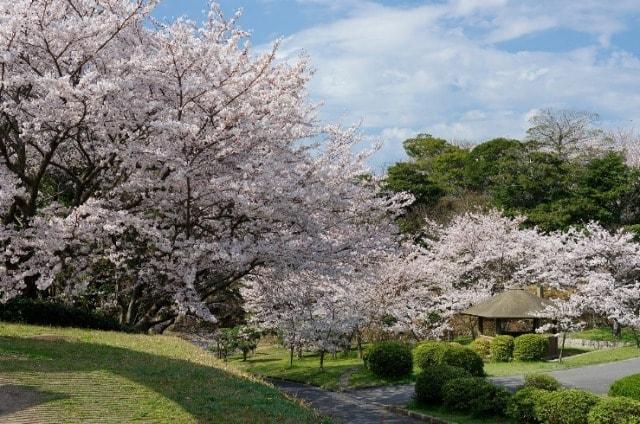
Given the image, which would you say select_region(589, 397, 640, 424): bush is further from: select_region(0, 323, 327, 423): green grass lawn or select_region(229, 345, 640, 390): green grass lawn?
select_region(229, 345, 640, 390): green grass lawn

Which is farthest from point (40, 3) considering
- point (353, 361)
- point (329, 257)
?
point (353, 361)

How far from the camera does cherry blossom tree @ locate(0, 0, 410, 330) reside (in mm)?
10180

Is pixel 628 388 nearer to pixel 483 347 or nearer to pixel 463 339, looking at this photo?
pixel 483 347

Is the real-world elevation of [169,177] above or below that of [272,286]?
above

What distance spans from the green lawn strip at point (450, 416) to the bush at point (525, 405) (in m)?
0.32

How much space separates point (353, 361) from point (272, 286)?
9.92 meters

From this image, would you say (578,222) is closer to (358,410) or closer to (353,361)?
(353,361)

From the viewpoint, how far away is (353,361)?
2338cm

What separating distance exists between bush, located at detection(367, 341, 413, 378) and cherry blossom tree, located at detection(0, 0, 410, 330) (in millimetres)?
6871

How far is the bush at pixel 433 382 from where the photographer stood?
14.4m

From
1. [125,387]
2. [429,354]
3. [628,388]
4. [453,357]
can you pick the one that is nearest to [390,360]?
[429,354]

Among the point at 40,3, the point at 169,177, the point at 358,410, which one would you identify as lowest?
the point at 358,410

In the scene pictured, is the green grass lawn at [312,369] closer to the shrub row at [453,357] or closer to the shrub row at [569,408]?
the shrub row at [453,357]

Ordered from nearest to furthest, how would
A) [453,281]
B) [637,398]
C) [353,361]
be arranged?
[637,398]
[353,361]
[453,281]
